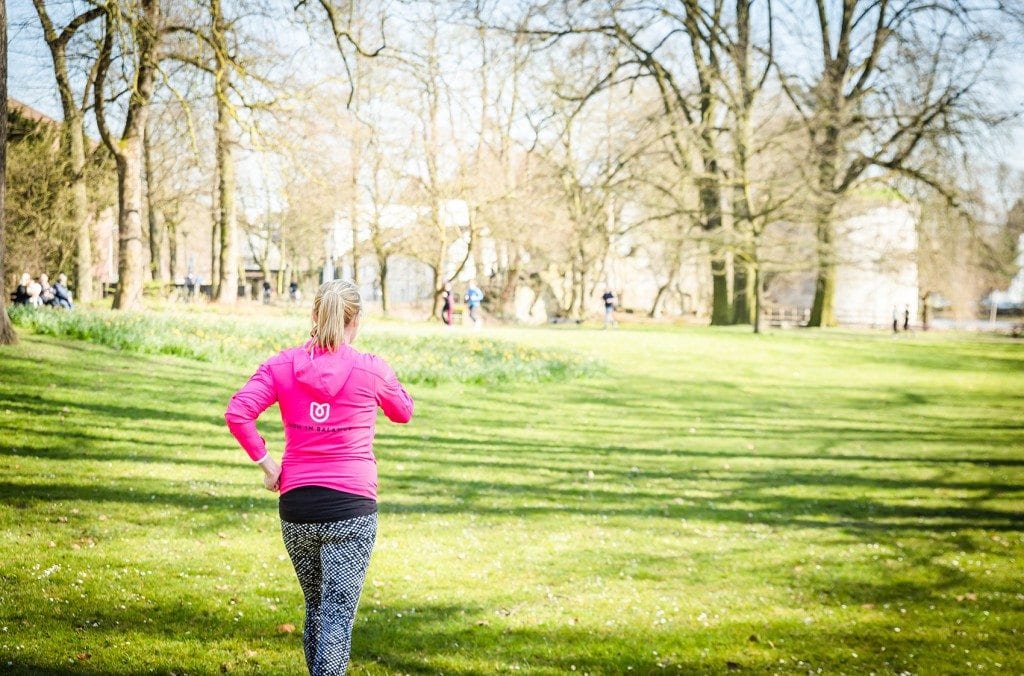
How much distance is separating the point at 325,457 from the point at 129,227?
60.3 ft

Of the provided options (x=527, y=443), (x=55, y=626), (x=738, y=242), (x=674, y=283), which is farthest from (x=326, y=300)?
(x=674, y=283)

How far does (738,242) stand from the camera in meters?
27.9

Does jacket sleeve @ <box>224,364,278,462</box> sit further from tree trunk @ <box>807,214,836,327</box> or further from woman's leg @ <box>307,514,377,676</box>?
tree trunk @ <box>807,214,836,327</box>

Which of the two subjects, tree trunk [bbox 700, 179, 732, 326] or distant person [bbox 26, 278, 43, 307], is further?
tree trunk [bbox 700, 179, 732, 326]

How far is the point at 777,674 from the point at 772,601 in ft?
4.44

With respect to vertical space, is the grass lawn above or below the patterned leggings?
below

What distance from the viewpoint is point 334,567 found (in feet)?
11.3

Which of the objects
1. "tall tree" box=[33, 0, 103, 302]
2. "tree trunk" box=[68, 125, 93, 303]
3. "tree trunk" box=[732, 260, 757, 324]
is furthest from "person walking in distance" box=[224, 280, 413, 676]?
"tree trunk" box=[732, 260, 757, 324]

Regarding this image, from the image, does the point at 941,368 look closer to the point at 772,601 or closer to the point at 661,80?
the point at 661,80

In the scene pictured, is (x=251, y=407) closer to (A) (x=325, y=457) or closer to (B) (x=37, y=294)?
(A) (x=325, y=457)

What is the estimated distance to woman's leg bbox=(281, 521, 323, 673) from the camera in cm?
347

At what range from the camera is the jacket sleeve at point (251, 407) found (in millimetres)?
3412

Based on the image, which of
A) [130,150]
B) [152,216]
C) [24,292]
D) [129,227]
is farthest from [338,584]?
[152,216]

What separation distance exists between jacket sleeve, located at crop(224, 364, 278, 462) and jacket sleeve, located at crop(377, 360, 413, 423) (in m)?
0.43
